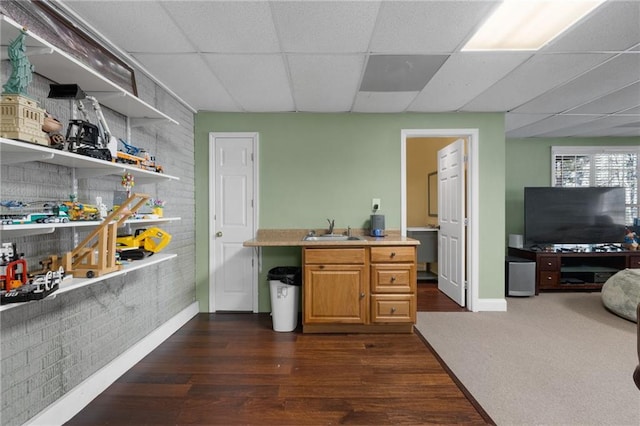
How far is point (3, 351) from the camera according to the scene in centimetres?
136

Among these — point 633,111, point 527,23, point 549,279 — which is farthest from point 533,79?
point 549,279

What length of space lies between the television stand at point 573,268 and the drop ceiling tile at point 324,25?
13.0ft

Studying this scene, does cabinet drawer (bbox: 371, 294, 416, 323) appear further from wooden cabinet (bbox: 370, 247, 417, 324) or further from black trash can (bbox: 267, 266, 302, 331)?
black trash can (bbox: 267, 266, 302, 331)

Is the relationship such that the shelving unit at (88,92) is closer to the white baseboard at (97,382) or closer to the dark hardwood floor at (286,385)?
the white baseboard at (97,382)

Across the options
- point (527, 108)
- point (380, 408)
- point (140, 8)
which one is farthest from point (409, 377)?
point (527, 108)

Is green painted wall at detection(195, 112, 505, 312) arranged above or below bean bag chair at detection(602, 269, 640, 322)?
above

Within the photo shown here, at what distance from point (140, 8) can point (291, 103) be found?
1609 mm

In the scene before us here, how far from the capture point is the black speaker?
3.92m

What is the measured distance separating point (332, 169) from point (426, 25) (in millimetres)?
1817

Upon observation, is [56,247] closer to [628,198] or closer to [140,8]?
[140,8]

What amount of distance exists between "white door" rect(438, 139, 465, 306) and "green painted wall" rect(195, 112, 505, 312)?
0.23 m

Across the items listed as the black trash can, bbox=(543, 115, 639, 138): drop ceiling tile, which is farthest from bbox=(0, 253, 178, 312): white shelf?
bbox=(543, 115, 639, 138): drop ceiling tile

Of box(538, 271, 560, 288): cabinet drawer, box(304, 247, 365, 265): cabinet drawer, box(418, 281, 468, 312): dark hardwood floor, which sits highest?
box(304, 247, 365, 265): cabinet drawer

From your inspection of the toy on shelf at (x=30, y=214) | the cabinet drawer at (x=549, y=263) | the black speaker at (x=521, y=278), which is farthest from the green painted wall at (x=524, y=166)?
the toy on shelf at (x=30, y=214)
